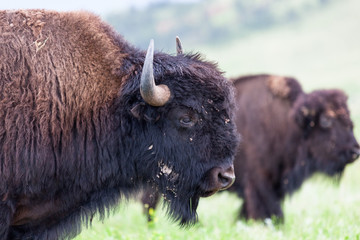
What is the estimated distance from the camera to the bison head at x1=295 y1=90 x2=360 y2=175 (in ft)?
28.8

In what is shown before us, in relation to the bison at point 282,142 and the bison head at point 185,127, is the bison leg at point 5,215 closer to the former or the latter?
the bison head at point 185,127

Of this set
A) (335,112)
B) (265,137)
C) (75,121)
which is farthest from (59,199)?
(335,112)

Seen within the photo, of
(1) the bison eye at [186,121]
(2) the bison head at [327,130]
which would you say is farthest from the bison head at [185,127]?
(2) the bison head at [327,130]

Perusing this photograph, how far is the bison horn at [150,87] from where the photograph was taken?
13.8 feet

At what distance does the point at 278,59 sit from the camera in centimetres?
5922

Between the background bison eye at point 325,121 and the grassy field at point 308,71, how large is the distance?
0.90 m

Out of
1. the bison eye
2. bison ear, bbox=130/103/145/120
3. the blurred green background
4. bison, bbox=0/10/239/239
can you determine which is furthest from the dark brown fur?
the blurred green background

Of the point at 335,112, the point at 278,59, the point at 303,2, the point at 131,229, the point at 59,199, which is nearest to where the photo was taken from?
the point at 59,199

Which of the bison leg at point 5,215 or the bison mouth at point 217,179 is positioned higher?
the bison mouth at point 217,179

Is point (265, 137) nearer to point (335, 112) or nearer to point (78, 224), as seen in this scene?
point (335, 112)

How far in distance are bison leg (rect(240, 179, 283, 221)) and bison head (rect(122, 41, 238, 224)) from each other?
14.4 feet

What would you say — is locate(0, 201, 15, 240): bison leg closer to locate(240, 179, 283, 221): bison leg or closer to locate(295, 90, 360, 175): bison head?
locate(240, 179, 283, 221): bison leg

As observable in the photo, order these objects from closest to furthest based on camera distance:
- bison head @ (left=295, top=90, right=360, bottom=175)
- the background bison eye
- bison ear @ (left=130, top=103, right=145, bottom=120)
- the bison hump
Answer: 1. bison ear @ (left=130, top=103, right=145, bottom=120)
2. bison head @ (left=295, top=90, right=360, bottom=175)
3. the background bison eye
4. the bison hump

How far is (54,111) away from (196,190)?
1352 mm
